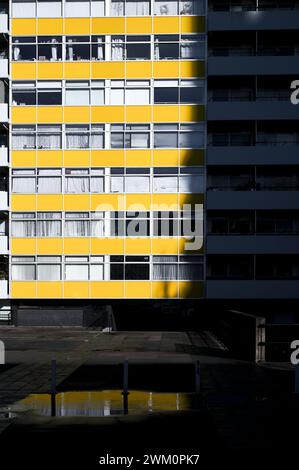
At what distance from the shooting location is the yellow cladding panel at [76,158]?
155 ft

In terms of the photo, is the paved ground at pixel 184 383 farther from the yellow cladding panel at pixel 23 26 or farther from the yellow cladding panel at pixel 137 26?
the yellow cladding panel at pixel 23 26

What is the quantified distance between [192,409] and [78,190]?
3565 centimetres

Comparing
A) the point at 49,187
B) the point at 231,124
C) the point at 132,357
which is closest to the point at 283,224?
the point at 231,124

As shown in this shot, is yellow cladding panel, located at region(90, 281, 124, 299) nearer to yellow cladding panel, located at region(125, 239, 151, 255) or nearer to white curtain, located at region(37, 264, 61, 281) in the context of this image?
yellow cladding panel, located at region(125, 239, 151, 255)

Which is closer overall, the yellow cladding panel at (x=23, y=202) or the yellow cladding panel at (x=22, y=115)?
the yellow cladding panel at (x=23, y=202)

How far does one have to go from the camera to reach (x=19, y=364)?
843 inches

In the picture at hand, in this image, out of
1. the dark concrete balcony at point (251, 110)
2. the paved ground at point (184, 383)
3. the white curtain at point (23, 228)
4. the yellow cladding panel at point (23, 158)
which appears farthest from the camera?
the dark concrete balcony at point (251, 110)

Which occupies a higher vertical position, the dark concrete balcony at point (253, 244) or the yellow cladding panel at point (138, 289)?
the dark concrete balcony at point (253, 244)

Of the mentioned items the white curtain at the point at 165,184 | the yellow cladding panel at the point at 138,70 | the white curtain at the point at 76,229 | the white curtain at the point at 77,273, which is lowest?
the white curtain at the point at 77,273

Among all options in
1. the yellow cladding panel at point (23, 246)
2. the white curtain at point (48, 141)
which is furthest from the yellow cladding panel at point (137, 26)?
the yellow cladding panel at point (23, 246)

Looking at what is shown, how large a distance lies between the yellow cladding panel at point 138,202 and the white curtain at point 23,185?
6698 millimetres

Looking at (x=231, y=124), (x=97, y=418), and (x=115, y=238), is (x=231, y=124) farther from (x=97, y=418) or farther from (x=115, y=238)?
(x=97, y=418)

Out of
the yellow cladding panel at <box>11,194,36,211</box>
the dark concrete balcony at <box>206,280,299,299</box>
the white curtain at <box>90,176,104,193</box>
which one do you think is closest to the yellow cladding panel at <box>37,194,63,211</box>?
the yellow cladding panel at <box>11,194,36,211</box>

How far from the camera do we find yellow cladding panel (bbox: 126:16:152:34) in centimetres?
4781
